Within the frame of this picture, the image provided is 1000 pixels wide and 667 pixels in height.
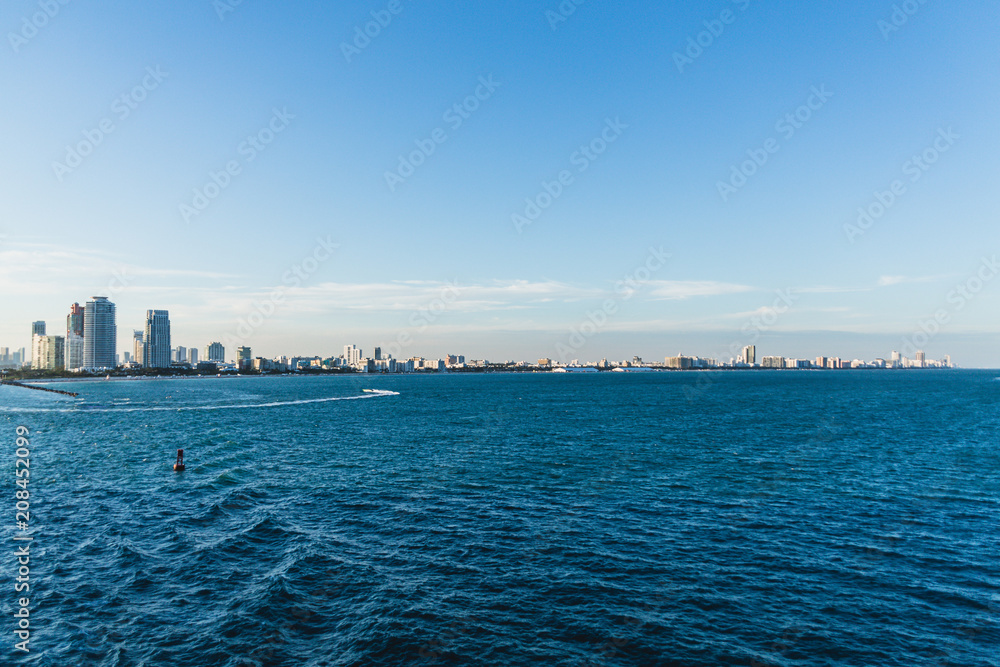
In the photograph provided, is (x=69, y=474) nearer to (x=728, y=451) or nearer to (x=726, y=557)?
(x=726, y=557)

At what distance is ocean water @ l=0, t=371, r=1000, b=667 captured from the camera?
65.8ft

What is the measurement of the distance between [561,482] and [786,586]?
21621mm

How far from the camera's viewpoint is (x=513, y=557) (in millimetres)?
27906

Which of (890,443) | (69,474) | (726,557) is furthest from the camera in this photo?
(890,443)

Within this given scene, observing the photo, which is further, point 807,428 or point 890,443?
point 807,428

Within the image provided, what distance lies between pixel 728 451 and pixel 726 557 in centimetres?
3522

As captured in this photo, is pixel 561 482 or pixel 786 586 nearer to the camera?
pixel 786 586

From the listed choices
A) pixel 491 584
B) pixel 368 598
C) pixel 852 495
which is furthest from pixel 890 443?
pixel 368 598

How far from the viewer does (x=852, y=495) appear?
40.8 m

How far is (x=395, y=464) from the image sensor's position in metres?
53.6

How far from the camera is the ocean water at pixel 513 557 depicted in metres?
20.0

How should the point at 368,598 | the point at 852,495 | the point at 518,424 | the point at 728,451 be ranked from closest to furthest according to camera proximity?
the point at 368,598
the point at 852,495
the point at 728,451
the point at 518,424

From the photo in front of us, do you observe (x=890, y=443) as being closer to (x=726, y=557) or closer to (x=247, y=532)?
(x=726, y=557)

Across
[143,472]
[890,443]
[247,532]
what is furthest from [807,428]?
[143,472]
